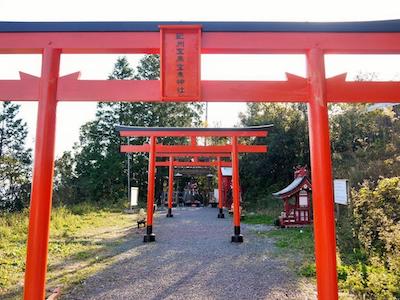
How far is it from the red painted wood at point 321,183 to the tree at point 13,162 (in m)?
30.1

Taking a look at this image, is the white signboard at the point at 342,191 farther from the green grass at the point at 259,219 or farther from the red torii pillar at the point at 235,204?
the green grass at the point at 259,219

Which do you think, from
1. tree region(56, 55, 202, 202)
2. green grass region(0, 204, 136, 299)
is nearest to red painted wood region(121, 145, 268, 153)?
green grass region(0, 204, 136, 299)

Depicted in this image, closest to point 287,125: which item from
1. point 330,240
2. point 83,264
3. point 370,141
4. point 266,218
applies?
point 370,141

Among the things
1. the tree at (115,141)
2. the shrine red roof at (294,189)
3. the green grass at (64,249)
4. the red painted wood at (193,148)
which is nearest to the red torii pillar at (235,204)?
the red painted wood at (193,148)

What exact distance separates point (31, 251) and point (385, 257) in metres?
6.04

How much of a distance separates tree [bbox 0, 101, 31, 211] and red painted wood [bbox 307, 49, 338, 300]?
1185 inches

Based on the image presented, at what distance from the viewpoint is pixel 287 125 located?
22.1 m

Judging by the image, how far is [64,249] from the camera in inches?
355

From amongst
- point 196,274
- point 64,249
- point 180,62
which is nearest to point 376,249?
point 196,274

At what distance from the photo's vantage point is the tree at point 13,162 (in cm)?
2931

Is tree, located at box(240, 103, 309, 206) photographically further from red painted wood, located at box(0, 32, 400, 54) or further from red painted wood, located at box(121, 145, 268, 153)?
red painted wood, located at box(0, 32, 400, 54)

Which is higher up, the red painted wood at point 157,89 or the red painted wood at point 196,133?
the red painted wood at point 196,133

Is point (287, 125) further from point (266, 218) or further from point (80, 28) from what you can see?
point (80, 28)

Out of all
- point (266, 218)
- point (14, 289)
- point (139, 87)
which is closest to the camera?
point (139, 87)
